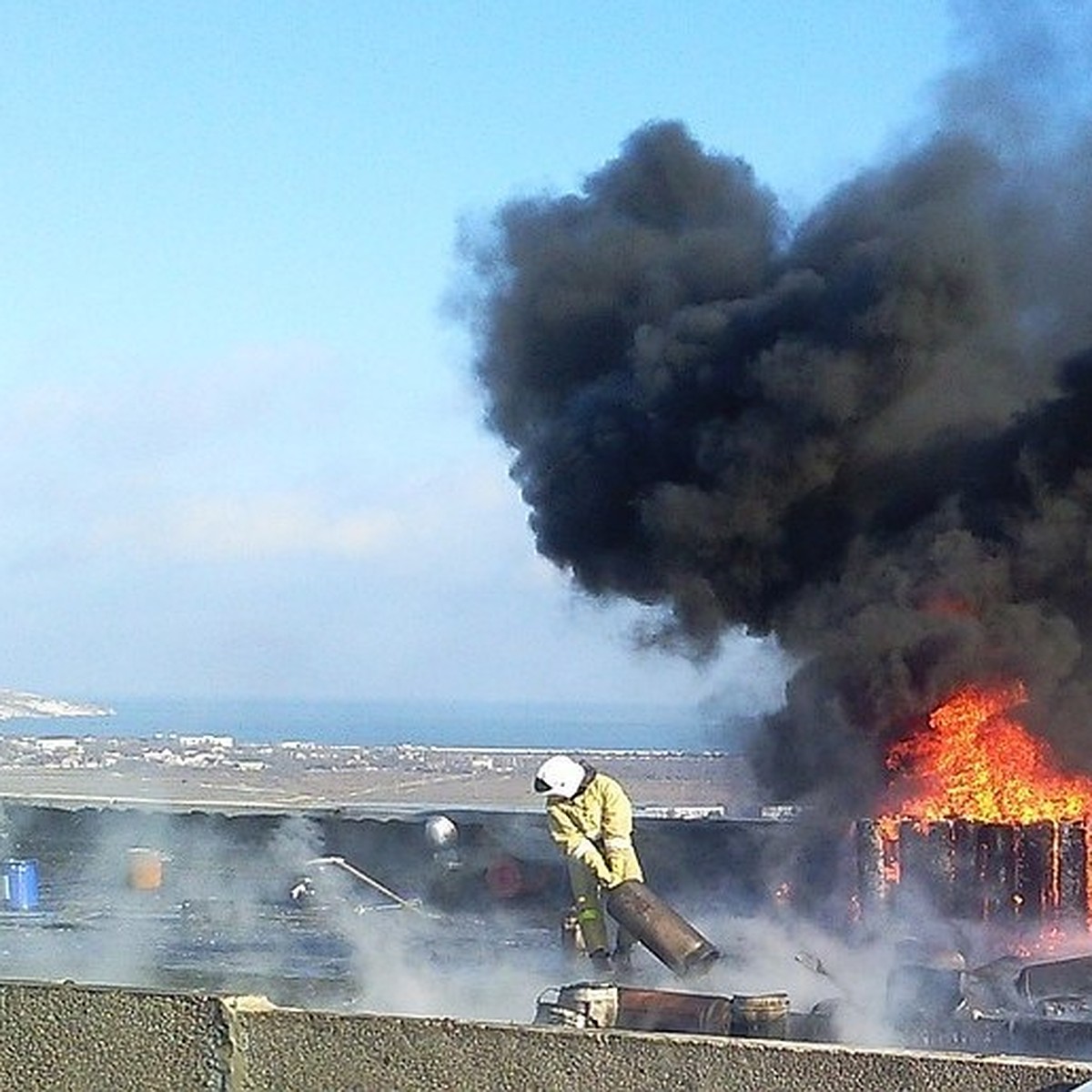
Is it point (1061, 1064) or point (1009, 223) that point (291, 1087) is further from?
point (1009, 223)

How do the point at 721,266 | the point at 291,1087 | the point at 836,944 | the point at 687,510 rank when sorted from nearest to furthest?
the point at 291,1087, the point at 836,944, the point at 687,510, the point at 721,266

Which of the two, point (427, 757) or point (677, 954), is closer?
point (677, 954)

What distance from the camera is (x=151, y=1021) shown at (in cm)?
612

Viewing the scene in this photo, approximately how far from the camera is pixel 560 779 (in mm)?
10086

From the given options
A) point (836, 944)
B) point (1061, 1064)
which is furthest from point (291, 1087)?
point (836, 944)

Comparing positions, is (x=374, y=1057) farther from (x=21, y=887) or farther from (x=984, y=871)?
(x=21, y=887)

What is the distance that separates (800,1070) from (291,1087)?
180 centimetres

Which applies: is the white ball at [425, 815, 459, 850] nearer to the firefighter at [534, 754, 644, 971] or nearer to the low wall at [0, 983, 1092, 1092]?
the firefighter at [534, 754, 644, 971]

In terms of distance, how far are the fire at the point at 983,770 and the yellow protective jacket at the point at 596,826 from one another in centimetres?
472

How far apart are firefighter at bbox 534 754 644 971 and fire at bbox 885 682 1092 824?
473 centimetres

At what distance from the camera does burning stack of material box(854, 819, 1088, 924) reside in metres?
12.6

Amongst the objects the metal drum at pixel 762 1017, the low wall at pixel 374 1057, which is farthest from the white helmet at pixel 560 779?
the low wall at pixel 374 1057

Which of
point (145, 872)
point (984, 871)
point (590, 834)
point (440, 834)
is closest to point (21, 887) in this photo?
point (145, 872)

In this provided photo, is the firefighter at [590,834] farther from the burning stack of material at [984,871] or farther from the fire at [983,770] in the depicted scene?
the fire at [983,770]
